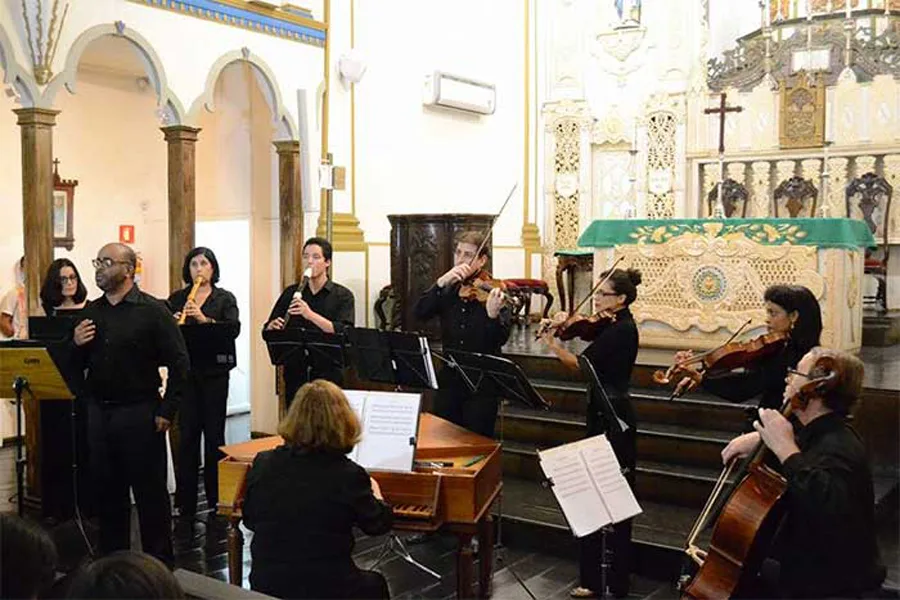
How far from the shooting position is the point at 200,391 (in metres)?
5.80

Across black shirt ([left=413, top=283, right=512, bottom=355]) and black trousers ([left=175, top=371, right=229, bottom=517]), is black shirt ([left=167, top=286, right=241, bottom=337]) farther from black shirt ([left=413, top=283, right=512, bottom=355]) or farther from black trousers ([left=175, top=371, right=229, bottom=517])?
black shirt ([left=413, top=283, right=512, bottom=355])

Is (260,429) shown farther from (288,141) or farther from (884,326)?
(884,326)

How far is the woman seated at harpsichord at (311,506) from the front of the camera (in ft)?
9.69

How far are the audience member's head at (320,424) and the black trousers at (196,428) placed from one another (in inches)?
113

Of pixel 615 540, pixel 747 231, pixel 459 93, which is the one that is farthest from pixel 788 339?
pixel 459 93

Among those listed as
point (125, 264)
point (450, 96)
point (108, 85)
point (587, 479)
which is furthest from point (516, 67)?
point (587, 479)

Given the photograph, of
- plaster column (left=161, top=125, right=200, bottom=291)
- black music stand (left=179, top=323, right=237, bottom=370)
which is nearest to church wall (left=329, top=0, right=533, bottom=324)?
plaster column (left=161, top=125, right=200, bottom=291)

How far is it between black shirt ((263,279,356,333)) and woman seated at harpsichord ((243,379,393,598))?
104 inches

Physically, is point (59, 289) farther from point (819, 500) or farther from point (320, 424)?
point (819, 500)

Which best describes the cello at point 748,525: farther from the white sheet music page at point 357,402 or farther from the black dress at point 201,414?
the black dress at point 201,414

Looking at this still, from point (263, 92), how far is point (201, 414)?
2874 millimetres

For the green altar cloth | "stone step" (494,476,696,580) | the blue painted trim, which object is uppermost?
the blue painted trim

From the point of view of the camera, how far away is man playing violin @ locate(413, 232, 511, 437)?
486 centimetres

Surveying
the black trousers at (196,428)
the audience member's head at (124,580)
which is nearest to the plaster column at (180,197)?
the black trousers at (196,428)
